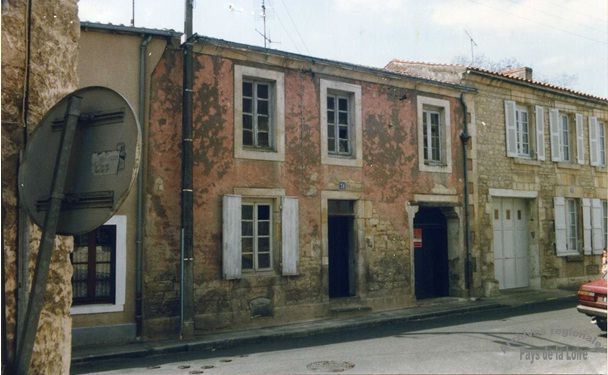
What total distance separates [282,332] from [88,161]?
29.0 ft

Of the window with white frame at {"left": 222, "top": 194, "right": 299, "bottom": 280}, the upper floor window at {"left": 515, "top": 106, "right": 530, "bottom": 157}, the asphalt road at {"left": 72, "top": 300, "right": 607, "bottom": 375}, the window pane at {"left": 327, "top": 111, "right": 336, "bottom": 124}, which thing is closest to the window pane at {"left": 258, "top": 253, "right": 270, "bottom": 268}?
the window with white frame at {"left": 222, "top": 194, "right": 299, "bottom": 280}

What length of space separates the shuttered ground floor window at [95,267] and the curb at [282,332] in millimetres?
1218

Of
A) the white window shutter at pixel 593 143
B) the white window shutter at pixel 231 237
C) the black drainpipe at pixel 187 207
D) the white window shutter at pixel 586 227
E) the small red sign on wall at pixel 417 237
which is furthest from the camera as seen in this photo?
the white window shutter at pixel 593 143

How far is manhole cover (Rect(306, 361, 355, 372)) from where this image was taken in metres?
7.30

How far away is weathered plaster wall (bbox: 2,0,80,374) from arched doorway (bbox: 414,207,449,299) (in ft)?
41.8

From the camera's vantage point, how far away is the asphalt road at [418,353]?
7254 millimetres

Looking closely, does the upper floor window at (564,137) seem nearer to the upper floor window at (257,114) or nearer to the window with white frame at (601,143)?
the window with white frame at (601,143)

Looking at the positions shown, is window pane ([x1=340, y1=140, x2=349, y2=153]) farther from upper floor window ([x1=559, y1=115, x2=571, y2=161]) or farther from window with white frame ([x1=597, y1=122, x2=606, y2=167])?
window with white frame ([x1=597, y1=122, x2=606, y2=167])

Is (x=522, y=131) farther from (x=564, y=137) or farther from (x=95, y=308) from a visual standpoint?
(x=95, y=308)

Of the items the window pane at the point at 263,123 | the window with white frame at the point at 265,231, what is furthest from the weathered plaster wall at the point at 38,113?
the window pane at the point at 263,123

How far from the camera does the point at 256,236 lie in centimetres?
1163

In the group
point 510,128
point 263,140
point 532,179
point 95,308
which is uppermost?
point 510,128

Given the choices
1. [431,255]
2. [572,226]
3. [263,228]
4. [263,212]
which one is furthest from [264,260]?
[572,226]

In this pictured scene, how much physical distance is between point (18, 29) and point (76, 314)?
7.87 m
